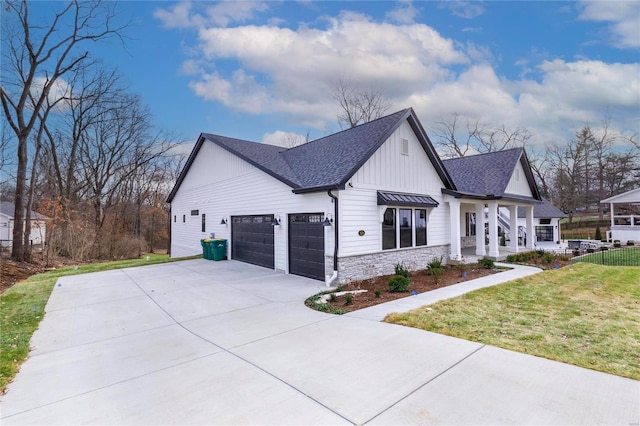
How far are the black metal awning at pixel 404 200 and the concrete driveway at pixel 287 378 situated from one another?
198 inches

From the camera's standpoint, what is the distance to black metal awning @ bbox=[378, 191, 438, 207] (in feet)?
33.8

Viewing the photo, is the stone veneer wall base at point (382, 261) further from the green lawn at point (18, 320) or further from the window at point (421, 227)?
the green lawn at point (18, 320)

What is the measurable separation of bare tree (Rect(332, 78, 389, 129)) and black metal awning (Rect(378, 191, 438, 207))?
60.5 feet

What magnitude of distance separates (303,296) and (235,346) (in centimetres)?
340

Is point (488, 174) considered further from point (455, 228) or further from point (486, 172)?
point (455, 228)

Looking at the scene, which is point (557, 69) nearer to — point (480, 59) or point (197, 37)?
point (480, 59)

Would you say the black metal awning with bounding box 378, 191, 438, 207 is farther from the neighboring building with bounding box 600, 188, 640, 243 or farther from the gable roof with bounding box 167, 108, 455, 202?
the neighboring building with bounding box 600, 188, 640, 243

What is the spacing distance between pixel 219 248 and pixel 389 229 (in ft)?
27.4

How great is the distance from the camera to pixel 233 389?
3.45 metres

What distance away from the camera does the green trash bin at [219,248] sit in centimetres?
1488

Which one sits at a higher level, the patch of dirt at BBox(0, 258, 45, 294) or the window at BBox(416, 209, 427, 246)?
the window at BBox(416, 209, 427, 246)

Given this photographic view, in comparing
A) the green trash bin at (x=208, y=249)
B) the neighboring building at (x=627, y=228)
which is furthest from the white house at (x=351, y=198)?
the neighboring building at (x=627, y=228)

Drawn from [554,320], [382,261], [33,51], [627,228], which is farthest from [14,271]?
[627,228]

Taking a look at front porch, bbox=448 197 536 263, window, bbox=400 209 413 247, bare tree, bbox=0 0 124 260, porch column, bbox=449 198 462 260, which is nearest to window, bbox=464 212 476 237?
front porch, bbox=448 197 536 263
